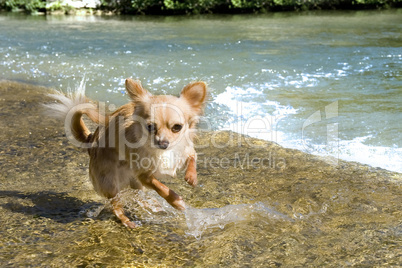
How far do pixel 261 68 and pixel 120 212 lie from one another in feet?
20.5

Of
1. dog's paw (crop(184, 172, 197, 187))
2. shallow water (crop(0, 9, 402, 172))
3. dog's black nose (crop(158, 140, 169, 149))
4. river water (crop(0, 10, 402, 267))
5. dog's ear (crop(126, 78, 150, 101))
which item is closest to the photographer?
river water (crop(0, 10, 402, 267))

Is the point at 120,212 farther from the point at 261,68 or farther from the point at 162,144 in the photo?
the point at 261,68

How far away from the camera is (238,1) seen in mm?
18438

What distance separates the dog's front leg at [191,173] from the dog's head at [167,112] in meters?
0.22

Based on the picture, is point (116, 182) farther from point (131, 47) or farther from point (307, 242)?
point (131, 47)

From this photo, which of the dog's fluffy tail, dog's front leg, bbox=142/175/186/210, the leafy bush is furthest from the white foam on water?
the leafy bush

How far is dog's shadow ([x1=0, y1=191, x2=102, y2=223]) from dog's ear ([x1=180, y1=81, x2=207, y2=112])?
118 centimetres

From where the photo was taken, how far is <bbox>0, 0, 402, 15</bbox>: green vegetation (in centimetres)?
1845

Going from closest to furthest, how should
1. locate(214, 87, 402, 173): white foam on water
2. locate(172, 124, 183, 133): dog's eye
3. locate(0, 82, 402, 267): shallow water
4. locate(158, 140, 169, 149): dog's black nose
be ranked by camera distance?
locate(0, 82, 402, 267): shallow water → locate(158, 140, 169, 149): dog's black nose → locate(172, 124, 183, 133): dog's eye → locate(214, 87, 402, 173): white foam on water

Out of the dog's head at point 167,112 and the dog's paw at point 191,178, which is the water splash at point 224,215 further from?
the dog's head at point 167,112

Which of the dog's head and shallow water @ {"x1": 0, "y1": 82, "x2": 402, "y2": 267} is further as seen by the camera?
the dog's head

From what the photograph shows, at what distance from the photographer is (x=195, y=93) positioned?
3828 mm

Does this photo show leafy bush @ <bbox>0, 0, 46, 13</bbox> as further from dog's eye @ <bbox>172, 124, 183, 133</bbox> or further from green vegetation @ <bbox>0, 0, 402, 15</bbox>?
dog's eye @ <bbox>172, 124, 183, 133</bbox>

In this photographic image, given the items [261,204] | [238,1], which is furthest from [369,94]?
[238,1]
